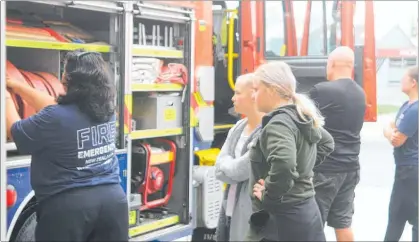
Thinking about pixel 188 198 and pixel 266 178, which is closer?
pixel 266 178

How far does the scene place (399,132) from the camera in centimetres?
544

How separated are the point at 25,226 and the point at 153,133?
1300 millimetres

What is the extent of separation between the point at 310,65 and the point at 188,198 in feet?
5.61

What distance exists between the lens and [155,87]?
5.11 meters

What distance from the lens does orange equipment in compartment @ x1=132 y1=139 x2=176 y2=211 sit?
518cm

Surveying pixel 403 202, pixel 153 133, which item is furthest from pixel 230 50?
pixel 403 202

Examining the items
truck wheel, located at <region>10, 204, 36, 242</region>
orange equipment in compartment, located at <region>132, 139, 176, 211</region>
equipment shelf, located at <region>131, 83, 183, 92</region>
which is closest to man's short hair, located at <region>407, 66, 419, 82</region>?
equipment shelf, located at <region>131, 83, 183, 92</region>

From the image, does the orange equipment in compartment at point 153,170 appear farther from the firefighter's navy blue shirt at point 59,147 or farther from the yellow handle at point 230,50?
the firefighter's navy blue shirt at point 59,147

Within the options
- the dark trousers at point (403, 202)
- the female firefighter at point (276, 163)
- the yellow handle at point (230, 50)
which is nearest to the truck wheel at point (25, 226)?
the female firefighter at point (276, 163)

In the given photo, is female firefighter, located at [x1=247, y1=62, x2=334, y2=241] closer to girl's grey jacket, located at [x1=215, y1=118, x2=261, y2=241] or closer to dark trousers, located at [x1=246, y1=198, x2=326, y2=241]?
dark trousers, located at [x1=246, y1=198, x2=326, y2=241]

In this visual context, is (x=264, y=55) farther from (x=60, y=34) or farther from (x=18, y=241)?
(x=18, y=241)

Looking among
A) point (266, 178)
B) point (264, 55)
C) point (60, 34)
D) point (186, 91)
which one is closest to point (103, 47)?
point (60, 34)

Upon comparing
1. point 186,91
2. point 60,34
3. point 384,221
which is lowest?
point 384,221

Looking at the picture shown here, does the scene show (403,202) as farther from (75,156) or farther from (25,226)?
(75,156)
